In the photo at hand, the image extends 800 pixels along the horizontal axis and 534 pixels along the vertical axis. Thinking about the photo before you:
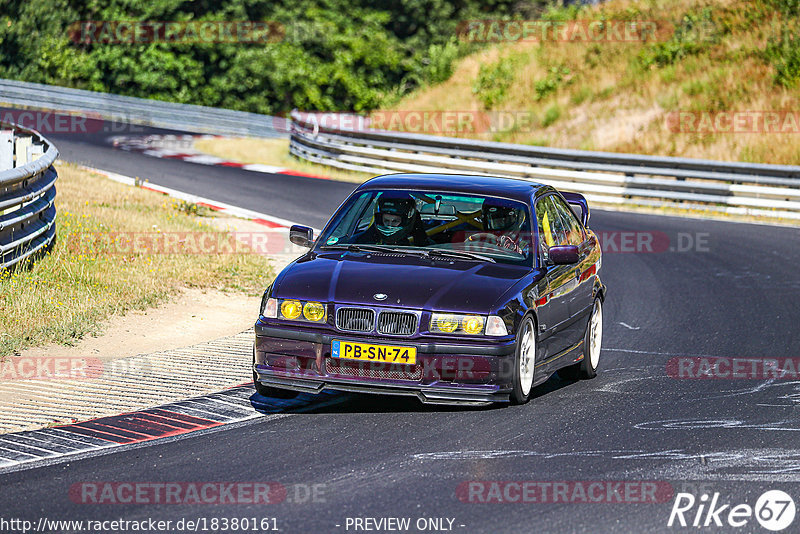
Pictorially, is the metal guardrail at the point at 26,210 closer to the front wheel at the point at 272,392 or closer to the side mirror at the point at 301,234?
the side mirror at the point at 301,234

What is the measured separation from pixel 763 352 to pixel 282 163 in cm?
1991

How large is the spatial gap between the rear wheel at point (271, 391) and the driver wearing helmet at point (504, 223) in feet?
6.30

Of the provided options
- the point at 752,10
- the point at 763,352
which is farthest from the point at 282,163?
the point at 763,352

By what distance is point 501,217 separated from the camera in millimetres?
8977

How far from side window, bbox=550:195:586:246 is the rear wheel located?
2.70 m

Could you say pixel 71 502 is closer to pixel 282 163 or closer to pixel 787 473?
pixel 787 473

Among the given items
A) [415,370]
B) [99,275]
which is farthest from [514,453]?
[99,275]

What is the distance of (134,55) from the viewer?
51.2 metres

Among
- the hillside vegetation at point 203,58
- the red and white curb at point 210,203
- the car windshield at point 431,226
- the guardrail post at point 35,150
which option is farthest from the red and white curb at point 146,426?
the hillside vegetation at point 203,58

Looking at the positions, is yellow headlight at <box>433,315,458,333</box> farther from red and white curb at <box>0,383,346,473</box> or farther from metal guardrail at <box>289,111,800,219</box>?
metal guardrail at <box>289,111,800,219</box>

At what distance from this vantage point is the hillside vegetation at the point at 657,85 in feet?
95.8

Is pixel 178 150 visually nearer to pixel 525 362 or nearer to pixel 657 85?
pixel 657 85

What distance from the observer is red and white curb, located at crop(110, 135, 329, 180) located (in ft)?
88.1

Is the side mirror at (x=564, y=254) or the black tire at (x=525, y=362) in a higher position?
the side mirror at (x=564, y=254)
